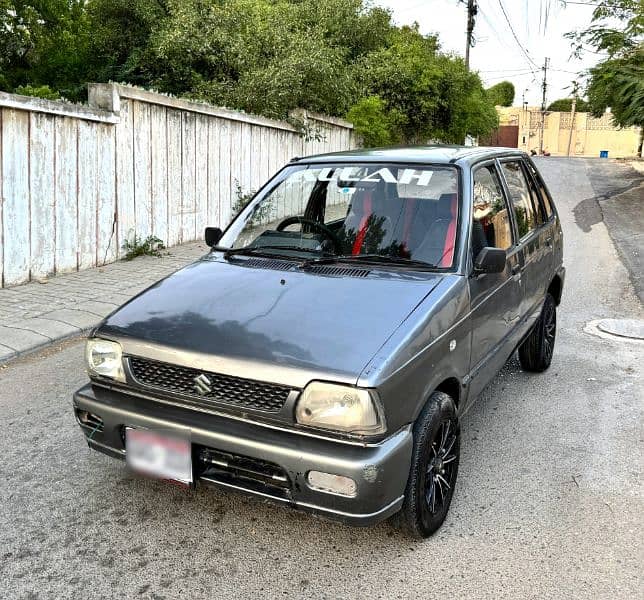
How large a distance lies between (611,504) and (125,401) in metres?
2.50

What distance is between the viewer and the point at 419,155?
4098 millimetres

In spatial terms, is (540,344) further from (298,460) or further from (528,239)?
(298,460)

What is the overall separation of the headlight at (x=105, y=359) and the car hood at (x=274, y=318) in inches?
2.3

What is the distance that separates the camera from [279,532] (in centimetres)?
307

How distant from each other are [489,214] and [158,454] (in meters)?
2.38

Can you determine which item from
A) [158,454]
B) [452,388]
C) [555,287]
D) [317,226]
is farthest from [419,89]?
[158,454]

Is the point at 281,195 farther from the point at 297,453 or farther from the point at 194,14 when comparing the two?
the point at 194,14

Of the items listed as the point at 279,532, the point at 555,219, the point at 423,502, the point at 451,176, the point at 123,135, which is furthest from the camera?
the point at 123,135

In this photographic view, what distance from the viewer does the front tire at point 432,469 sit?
2803 mm

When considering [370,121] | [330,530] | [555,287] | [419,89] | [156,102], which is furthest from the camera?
[419,89]

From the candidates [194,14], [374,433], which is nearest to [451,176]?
[374,433]

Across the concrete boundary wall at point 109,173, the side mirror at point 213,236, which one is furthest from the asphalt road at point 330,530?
the concrete boundary wall at point 109,173

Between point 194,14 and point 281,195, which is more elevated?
point 194,14

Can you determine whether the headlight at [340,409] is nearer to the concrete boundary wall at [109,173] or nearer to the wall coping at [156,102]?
the concrete boundary wall at [109,173]
